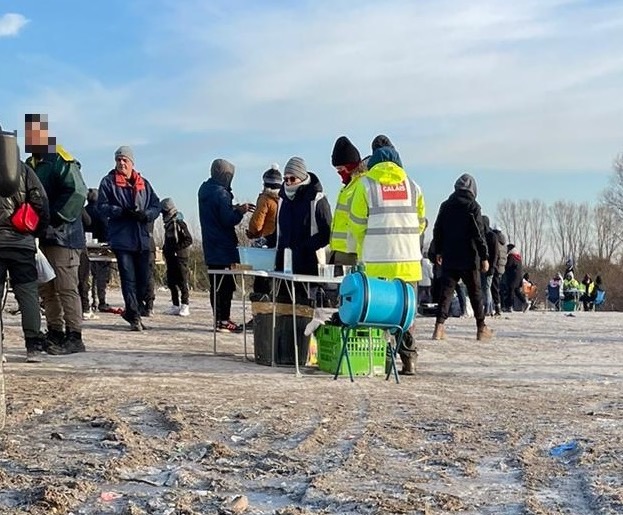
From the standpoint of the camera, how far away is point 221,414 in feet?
17.5

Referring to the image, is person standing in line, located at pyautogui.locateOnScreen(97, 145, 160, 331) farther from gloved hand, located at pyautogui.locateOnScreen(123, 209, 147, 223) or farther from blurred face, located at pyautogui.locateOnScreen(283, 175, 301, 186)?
blurred face, located at pyautogui.locateOnScreen(283, 175, 301, 186)

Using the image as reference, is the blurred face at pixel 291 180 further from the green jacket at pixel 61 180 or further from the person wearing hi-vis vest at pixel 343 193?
the green jacket at pixel 61 180

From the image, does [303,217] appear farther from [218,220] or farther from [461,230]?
[461,230]

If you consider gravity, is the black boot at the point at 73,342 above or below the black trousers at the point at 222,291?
below

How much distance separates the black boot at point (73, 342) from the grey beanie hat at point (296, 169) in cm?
240

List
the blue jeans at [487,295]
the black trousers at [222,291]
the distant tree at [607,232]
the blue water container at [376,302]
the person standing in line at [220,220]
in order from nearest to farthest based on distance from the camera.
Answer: the blue water container at [376,302], the black trousers at [222,291], the person standing in line at [220,220], the blue jeans at [487,295], the distant tree at [607,232]

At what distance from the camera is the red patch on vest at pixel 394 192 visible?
729cm

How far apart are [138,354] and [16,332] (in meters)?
2.45

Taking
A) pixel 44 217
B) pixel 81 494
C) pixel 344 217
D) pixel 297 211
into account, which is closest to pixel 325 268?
pixel 297 211

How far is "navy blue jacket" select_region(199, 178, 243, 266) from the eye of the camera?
10664 mm

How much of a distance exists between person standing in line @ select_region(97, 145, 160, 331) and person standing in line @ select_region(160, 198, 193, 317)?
310 centimetres

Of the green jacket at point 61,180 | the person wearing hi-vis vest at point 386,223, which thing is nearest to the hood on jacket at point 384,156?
the person wearing hi-vis vest at point 386,223

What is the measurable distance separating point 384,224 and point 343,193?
26.1 inches

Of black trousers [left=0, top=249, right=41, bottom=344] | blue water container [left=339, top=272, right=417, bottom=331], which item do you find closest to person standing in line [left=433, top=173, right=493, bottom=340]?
blue water container [left=339, top=272, right=417, bottom=331]
